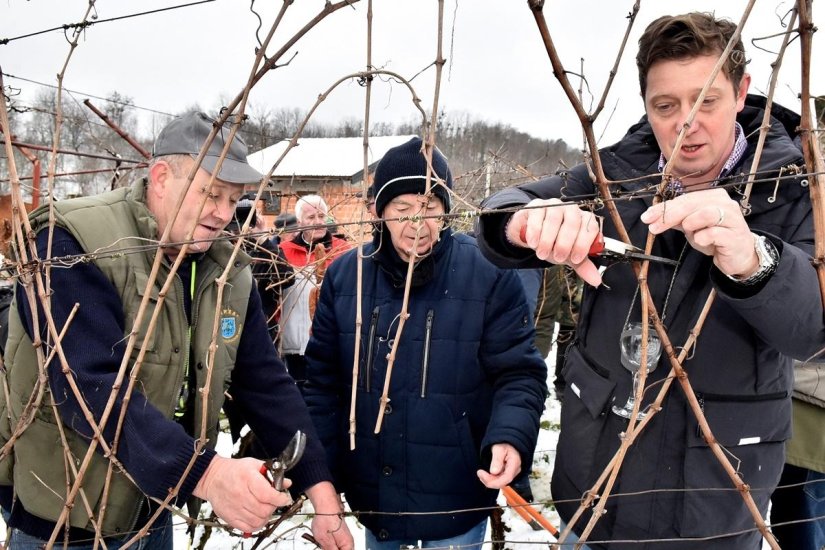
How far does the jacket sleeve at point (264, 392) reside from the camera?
1.63 meters

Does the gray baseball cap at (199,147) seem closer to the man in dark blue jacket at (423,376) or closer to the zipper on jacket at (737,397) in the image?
the man in dark blue jacket at (423,376)

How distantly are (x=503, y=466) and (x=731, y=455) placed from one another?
61cm

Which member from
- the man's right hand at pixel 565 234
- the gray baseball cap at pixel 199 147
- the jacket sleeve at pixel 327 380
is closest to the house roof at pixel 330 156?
the jacket sleeve at pixel 327 380

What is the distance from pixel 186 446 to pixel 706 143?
135cm

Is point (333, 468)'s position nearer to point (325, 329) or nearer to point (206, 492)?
point (325, 329)

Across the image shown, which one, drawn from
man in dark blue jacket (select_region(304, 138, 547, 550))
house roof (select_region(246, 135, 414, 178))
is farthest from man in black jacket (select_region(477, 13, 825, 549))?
house roof (select_region(246, 135, 414, 178))

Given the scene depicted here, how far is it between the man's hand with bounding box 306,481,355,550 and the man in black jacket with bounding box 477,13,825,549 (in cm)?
64

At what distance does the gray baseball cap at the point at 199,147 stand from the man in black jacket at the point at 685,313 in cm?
71

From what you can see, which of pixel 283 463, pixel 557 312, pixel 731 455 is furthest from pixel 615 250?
pixel 557 312

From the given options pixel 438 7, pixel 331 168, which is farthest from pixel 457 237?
pixel 331 168

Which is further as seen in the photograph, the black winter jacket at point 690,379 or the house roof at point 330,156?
the house roof at point 330,156

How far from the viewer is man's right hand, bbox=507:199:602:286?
0.98 m

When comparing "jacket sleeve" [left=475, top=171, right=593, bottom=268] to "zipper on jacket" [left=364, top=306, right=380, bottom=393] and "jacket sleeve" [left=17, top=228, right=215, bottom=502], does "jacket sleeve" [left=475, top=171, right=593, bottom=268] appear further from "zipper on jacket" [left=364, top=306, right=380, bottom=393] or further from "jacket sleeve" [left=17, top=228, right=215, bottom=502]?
"jacket sleeve" [left=17, top=228, right=215, bottom=502]

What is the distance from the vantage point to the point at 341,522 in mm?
1488
